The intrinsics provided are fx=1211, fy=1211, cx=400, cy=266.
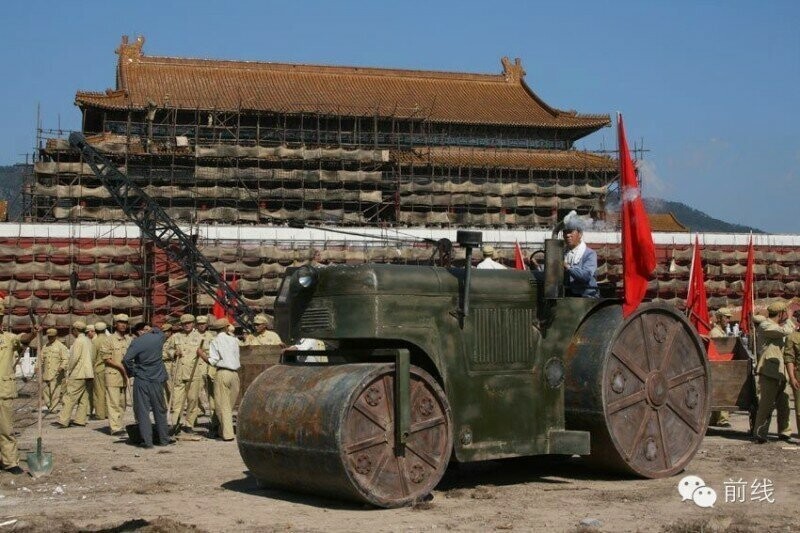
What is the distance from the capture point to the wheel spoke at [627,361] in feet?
36.5

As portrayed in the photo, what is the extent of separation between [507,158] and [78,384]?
36.7 m

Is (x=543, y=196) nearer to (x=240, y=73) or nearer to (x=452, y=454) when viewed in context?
(x=240, y=73)

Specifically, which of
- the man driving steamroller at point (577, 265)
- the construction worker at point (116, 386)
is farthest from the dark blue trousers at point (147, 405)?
the man driving steamroller at point (577, 265)

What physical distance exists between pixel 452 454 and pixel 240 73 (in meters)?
46.5

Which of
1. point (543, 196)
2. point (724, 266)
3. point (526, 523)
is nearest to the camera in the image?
point (526, 523)

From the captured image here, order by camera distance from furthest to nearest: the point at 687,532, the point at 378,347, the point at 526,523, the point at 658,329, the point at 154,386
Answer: the point at 154,386 < the point at 658,329 < the point at 378,347 < the point at 526,523 < the point at 687,532

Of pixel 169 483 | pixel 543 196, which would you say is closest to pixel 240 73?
pixel 543 196

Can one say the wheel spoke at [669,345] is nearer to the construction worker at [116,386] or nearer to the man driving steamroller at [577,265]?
the man driving steamroller at [577,265]

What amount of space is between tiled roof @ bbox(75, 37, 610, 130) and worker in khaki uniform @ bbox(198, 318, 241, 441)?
1383 inches

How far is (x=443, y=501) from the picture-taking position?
1012cm

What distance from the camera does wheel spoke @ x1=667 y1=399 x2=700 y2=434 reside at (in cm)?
1160

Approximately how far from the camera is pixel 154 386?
15703 mm

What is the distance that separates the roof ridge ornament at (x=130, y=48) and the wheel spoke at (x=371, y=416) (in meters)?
47.2

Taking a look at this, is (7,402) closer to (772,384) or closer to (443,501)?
(443,501)
